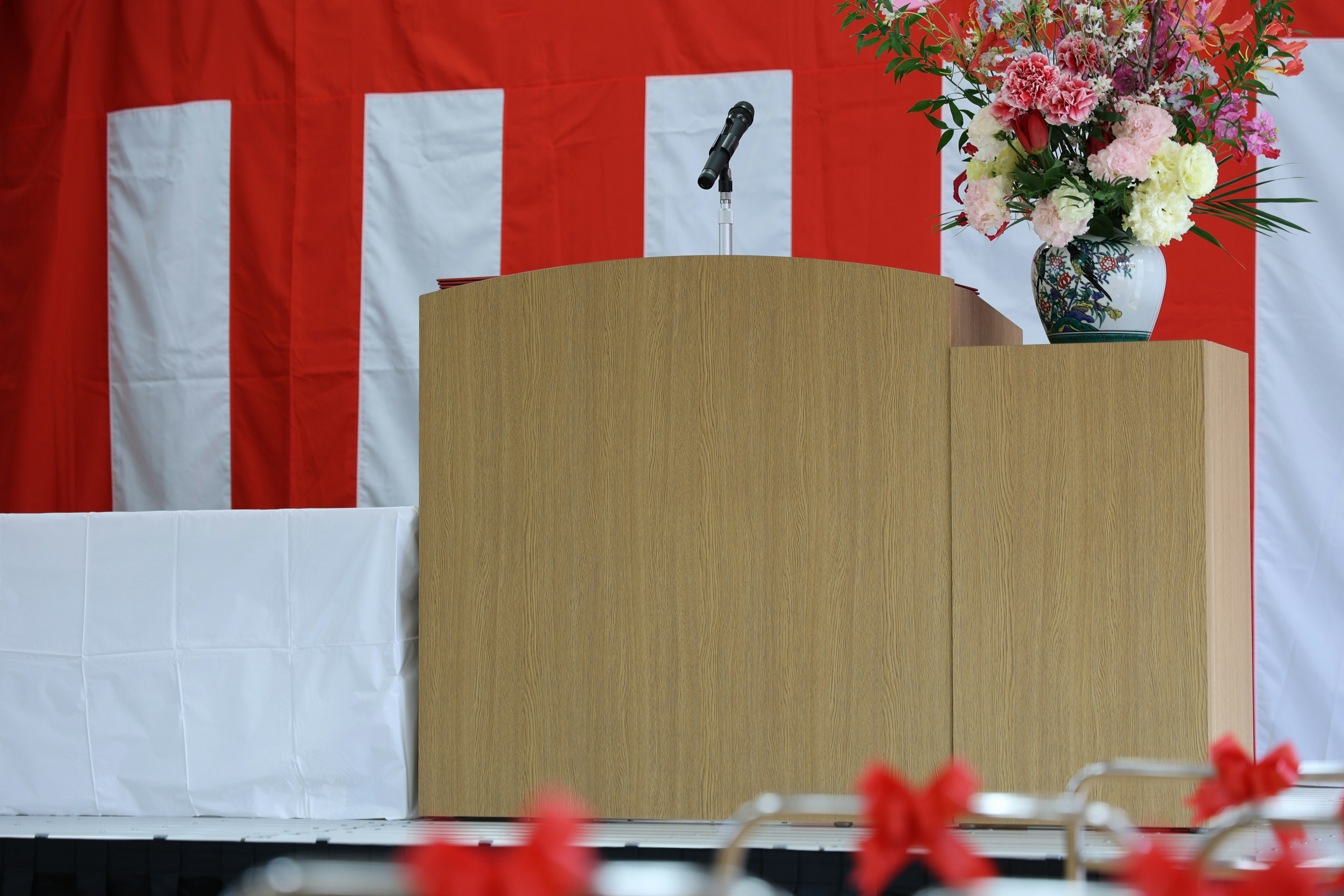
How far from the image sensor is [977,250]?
3.12m

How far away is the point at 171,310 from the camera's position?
3637 millimetres

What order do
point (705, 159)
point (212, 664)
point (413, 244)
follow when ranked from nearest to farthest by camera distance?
point (212, 664) < point (705, 159) < point (413, 244)

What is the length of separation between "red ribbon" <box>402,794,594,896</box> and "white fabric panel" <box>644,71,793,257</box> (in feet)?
9.42

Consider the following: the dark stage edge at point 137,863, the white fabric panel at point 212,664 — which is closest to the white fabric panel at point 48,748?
the white fabric panel at point 212,664

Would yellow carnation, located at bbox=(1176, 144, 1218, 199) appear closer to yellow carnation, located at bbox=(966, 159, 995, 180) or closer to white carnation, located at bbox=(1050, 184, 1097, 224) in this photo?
white carnation, located at bbox=(1050, 184, 1097, 224)

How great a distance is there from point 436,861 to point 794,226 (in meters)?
2.93

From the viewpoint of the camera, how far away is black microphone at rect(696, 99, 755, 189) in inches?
78.5

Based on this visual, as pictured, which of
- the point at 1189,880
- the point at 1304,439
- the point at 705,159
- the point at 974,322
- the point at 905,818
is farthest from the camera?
the point at 705,159

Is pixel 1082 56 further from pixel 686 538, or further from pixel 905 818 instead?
pixel 905 818

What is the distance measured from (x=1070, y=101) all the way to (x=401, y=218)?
2.14 metres

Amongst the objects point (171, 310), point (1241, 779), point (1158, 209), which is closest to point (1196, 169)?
point (1158, 209)

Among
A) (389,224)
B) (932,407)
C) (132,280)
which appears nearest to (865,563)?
(932,407)

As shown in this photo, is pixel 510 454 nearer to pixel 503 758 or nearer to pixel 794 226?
pixel 503 758

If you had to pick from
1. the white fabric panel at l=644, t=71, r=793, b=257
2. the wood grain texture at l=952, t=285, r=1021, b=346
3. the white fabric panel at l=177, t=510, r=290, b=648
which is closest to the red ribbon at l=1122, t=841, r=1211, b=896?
the wood grain texture at l=952, t=285, r=1021, b=346
